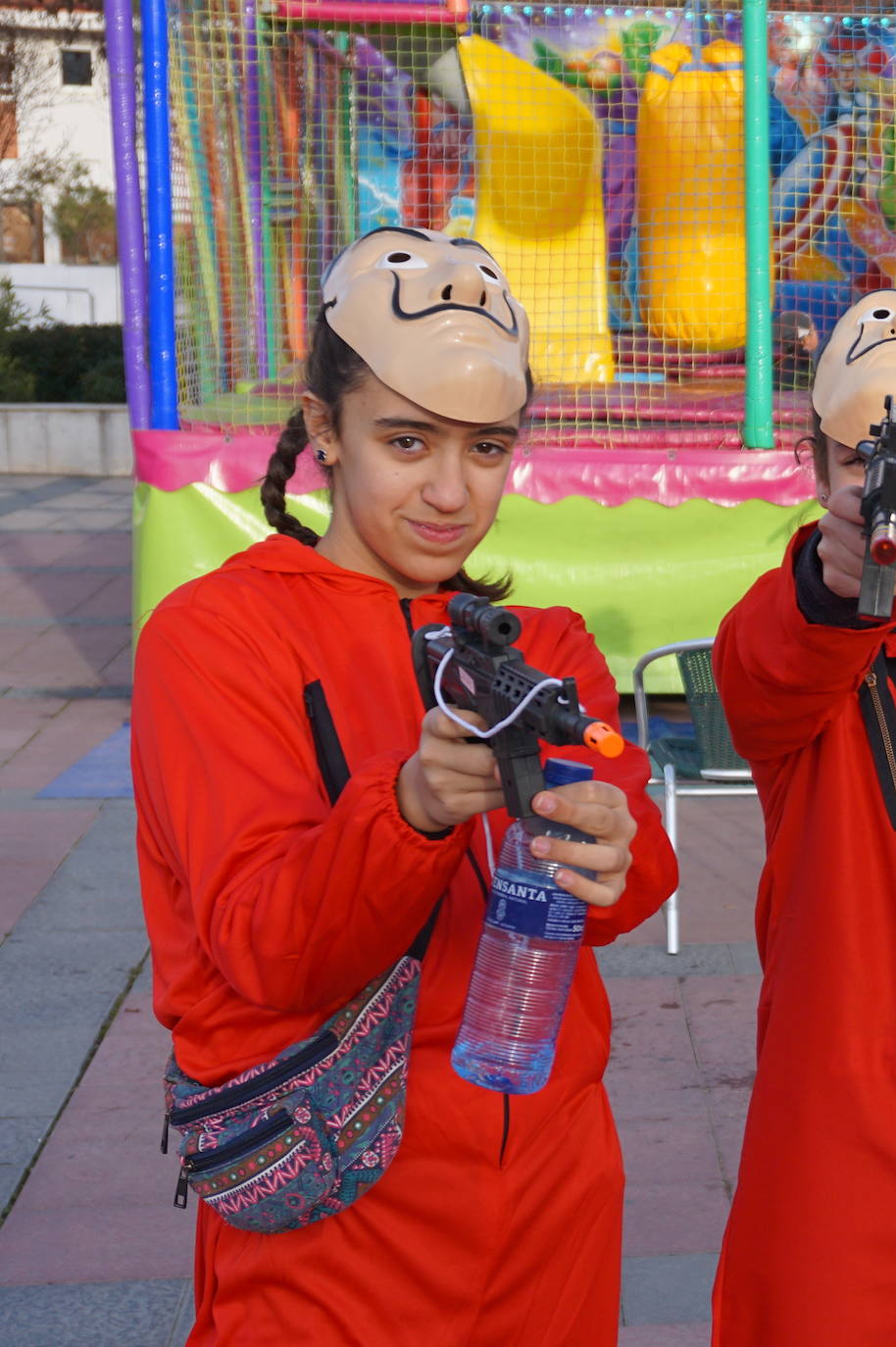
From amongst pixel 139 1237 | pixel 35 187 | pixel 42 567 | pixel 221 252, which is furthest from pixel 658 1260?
pixel 35 187

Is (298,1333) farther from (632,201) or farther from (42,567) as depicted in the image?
(42,567)

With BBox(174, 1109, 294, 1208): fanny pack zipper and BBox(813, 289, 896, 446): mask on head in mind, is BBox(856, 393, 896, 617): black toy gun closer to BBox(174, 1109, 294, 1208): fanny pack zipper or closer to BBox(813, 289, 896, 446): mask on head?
BBox(813, 289, 896, 446): mask on head

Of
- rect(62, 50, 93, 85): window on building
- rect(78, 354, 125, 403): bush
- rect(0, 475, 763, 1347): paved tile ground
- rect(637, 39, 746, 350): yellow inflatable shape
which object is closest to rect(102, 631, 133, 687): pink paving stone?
rect(0, 475, 763, 1347): paved tile ground

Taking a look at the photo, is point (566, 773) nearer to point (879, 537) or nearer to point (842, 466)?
point (879, 537)

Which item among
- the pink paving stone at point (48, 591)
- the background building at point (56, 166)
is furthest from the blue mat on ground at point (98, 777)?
the background building at point (56, 166)

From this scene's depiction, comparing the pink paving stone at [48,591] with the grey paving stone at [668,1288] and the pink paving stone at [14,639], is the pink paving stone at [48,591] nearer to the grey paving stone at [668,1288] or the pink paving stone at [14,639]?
the pink paving stone at [14,639]

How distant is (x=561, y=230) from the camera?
7.58 m

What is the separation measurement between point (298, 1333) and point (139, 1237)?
178cm

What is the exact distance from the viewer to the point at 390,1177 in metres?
1.69

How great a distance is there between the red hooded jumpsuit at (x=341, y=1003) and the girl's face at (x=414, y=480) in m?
0.10

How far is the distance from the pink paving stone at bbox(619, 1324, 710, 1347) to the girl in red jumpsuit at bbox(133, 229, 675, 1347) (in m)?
1.22

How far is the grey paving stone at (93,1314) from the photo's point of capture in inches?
117

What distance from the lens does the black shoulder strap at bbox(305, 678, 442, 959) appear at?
168 centimetres

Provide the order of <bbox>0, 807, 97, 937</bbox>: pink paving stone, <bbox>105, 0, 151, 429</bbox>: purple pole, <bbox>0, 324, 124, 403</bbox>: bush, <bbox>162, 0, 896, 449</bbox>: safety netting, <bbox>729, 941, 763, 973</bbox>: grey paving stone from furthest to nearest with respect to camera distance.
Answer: <bbox>0, 324, 124, 403</bbox>: bush < <bbox>162, 0, 896, 449</bbox>: safety netting < <bbox>105, 0, 151, 429</bbox>: purple pole < <bbox>0, 807, 97, 937</bbox>: pink paving stone < <bbox>729, 941, 763, 973</bbox>: grey paving stone
